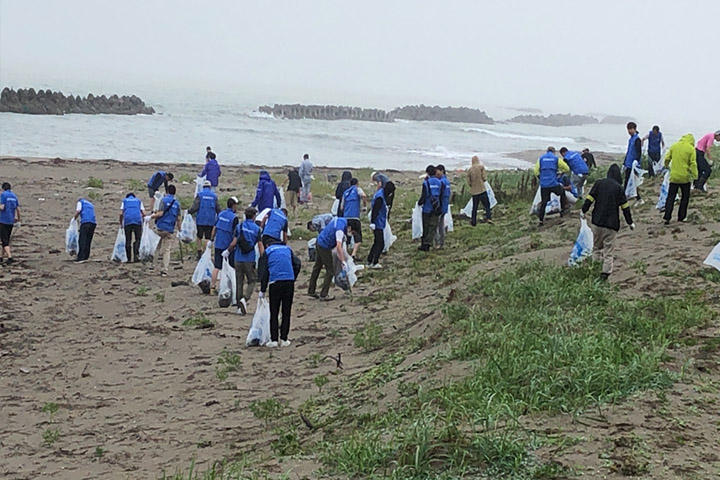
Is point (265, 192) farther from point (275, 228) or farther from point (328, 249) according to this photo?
point (275, 228)

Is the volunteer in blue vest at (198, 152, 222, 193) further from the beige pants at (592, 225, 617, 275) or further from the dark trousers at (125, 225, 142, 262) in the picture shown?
the beige pants at (592, 225, 617, 275)

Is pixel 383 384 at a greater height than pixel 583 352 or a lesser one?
lesser

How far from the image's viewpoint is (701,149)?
14.3m

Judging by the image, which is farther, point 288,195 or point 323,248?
point 288,195

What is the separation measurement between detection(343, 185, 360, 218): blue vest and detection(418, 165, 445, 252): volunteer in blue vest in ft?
4.46

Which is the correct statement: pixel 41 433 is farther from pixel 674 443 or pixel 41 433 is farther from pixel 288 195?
pixel 288 195

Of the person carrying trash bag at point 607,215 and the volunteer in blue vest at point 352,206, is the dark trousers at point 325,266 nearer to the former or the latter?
the volunteer in blue vest at point 352,206

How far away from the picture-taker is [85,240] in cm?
1396

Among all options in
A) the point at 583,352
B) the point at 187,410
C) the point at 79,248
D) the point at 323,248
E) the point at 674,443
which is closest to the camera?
the point at 674,443

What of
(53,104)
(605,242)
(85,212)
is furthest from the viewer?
(53,104)

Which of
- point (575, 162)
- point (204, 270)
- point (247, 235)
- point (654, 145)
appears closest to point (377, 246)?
point (204, 270)

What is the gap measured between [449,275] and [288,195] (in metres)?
8.29

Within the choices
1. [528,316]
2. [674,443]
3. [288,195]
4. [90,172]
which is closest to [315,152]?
[90,172]

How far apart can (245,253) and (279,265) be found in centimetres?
192
